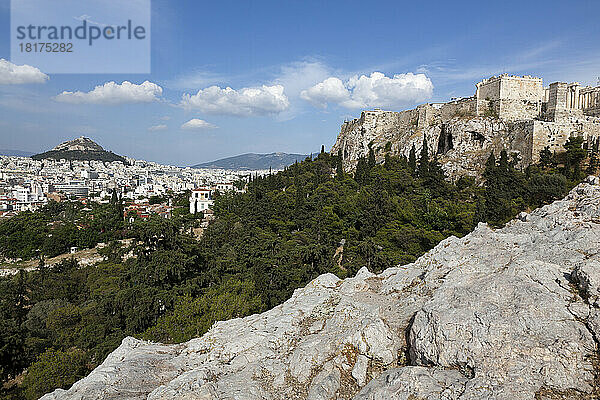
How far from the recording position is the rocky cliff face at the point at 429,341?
154 inches

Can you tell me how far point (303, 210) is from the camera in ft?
105

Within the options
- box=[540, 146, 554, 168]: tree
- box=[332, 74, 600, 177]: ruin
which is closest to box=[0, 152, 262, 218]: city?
box=[332, 74, 600, 177]: ruin

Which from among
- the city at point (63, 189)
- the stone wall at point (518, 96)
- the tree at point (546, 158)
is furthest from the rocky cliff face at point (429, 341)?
the city at point (63, 189)

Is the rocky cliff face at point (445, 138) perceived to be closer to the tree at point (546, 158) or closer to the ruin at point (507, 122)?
the ruin at point (507, 122)

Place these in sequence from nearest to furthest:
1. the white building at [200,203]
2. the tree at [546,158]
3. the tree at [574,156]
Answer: the tree at [574,156], the tree at [546,158], the white building at [200,203]

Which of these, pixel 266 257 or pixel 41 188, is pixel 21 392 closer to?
pixel 266 257

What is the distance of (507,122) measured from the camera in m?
38.9

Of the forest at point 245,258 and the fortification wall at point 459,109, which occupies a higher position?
the fortification wall at point 459,109

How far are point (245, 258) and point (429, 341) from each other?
17536 mm

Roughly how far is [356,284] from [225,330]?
286 cm

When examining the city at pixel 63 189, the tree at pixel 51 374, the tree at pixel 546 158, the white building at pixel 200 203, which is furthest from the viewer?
the city at pixel 63 189

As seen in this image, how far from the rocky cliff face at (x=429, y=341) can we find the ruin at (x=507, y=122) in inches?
1310

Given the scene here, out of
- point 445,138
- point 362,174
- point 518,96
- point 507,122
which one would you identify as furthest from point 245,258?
point 518,96

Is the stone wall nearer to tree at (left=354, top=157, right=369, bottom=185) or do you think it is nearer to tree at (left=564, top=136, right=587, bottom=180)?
tree at (left=564, top=136, right=587, bottom=180)
